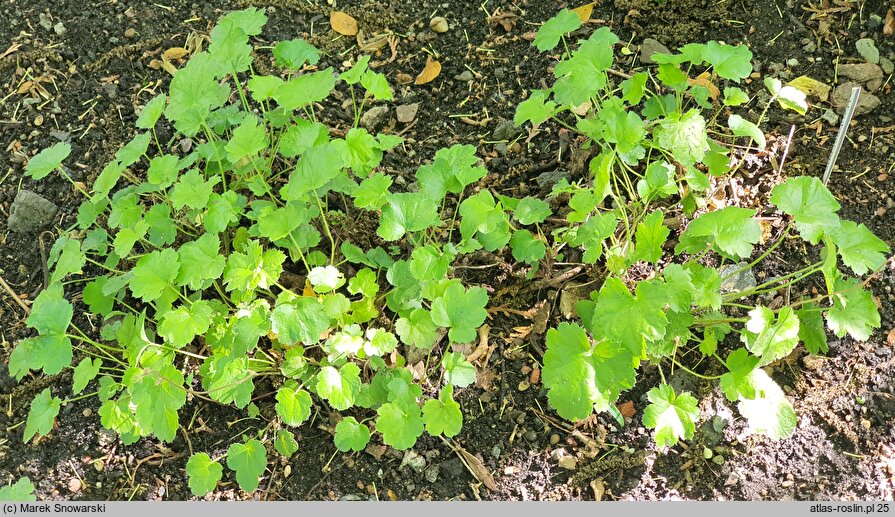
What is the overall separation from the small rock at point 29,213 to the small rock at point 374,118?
97 cm

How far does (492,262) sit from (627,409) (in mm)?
529

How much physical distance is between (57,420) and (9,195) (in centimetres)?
76

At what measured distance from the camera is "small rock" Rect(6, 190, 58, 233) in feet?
7.25

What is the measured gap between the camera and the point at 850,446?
1803mm

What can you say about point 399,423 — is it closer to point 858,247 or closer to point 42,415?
point 42,415

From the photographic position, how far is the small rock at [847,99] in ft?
7.18

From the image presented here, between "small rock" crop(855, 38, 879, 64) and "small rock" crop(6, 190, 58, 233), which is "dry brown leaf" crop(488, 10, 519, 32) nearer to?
"small rock" crop(855, 38, 879, 64)

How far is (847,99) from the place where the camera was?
86.6 inches

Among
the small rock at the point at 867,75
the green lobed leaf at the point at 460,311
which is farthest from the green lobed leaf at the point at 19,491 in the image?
the small rock at the point at 867,75

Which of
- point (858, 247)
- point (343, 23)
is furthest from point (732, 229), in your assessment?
point (343, 23)

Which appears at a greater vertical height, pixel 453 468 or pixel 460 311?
pixel 460 311

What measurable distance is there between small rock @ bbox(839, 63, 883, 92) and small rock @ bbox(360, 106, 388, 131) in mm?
1407

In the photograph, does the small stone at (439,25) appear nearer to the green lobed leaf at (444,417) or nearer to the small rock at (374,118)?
the small rock at (374,118)

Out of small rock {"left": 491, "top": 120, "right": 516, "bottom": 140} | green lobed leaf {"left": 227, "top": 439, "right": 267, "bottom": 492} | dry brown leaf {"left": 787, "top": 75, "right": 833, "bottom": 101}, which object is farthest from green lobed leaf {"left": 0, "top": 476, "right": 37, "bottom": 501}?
dry brown leaf {"left": 787, "top": 75, "right": 833, "bottom": 101}
